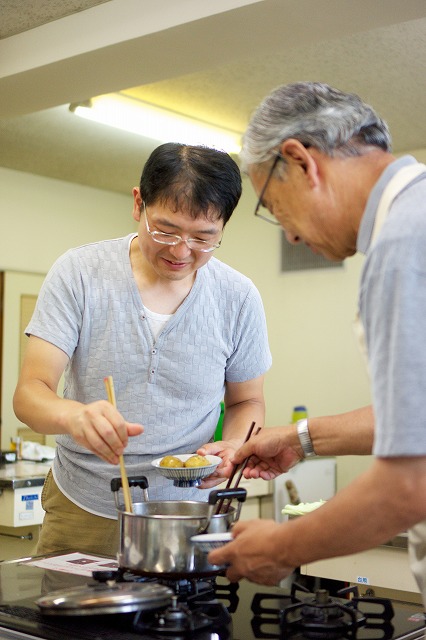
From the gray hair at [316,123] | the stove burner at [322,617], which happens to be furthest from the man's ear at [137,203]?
the stove burner at [322,617]

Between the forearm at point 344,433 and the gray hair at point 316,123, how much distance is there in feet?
1.86

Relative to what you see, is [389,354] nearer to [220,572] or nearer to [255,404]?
[220,572]

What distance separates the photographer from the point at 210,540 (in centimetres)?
128

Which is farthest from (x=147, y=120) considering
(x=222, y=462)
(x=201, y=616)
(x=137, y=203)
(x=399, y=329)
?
(x=399, y=329)

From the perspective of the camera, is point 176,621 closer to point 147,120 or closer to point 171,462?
point 171,462

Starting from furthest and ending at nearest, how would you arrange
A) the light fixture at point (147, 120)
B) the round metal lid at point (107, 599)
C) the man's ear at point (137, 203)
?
the light fixture at point (147, 120)
the man's ear at point (137, 203)
the round metal lid at point (107, 599)

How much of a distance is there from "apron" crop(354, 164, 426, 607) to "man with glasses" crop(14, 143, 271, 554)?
631 millimetres

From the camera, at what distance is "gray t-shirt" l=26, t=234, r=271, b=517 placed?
187cm

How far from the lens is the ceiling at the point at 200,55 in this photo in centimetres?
310

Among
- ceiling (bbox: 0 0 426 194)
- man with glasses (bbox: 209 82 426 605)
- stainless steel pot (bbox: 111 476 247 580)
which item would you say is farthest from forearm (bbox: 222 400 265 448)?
ceiling (bbox: 0 0 426 194)

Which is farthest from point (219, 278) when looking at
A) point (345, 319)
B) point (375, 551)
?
point (345, 319)

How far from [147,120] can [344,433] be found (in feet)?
12.0

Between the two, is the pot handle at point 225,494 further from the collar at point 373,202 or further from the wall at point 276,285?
the wall at point 276,285

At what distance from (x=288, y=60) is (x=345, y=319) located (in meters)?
2.33
